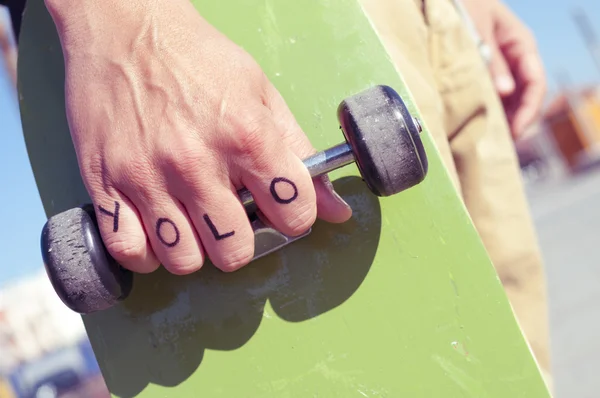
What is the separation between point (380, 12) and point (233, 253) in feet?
2.12

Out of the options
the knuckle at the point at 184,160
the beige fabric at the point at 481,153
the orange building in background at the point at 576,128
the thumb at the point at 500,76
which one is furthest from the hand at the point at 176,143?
the orange building in background at the point at 576,128

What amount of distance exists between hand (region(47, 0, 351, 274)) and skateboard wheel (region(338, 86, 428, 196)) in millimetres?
94

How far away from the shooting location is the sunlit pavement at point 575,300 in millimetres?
3375

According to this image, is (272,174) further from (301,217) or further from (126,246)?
(126,246)

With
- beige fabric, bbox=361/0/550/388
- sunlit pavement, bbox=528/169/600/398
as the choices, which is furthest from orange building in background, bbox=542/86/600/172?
beige fabric, bbox=361/0/550/388

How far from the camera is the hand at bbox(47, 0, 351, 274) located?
946mm

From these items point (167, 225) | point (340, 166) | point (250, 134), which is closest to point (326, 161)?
point (340, 166)

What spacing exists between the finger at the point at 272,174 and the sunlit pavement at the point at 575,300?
2625 millimetres

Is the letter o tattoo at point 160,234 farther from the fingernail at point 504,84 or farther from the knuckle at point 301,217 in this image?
the fingernail at point 504,84

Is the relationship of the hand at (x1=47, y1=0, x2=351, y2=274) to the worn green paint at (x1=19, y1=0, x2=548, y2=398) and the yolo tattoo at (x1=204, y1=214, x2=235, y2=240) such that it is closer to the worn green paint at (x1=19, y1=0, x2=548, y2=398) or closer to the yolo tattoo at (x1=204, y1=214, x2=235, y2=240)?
the yolo tattoo at (x1=204, y1=214, x2=235, y2=240)

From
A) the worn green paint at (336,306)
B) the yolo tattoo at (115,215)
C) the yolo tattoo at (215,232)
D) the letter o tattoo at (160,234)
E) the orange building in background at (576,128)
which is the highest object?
the yolo tattoo at (115,215)

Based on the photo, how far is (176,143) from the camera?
940 millimetres

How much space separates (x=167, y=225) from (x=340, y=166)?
0.91 feet

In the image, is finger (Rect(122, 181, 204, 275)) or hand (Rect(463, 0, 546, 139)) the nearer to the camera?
finger (Rect(122, 181, 204, 275))
